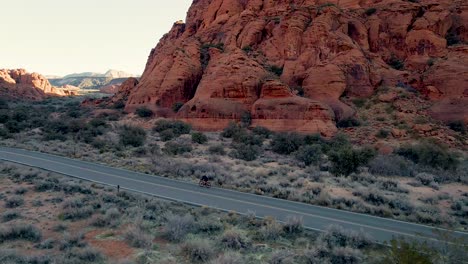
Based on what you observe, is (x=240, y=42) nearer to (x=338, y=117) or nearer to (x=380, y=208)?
(x=338, y=117)

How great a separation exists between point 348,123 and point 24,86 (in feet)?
310

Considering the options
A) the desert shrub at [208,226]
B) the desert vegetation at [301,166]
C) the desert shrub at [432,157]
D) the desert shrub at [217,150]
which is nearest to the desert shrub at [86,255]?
the desert shrub at [208,226]

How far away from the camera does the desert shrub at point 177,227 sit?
993 centimetres

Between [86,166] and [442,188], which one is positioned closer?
[442,188]

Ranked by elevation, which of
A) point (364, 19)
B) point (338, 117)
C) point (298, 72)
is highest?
point (364, 19)

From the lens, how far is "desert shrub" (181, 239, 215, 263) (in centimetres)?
852

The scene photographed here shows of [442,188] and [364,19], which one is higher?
[364,19]

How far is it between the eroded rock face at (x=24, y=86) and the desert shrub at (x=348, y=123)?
8631 centimetres

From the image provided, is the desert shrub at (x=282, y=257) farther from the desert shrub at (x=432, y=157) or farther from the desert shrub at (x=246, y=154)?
the desert shrub at (x=432, y=157)

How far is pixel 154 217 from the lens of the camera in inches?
460

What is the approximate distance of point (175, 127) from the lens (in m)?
41.3

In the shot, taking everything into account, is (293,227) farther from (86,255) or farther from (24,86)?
(24,86)

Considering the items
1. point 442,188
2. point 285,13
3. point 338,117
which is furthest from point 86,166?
point 285,13

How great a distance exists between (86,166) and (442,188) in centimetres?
2135
